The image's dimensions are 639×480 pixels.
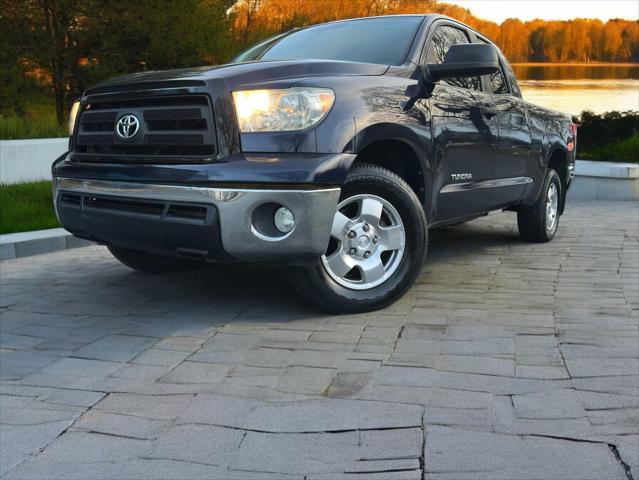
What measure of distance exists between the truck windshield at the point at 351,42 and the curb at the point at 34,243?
9.43ft

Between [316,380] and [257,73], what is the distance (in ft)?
5.67

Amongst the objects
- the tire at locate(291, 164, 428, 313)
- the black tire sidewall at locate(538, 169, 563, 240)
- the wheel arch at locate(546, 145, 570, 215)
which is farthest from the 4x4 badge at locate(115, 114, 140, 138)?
the wheel arch at locate(546, 145, 570, 215)

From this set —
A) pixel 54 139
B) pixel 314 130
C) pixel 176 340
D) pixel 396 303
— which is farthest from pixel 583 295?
pixel 54 139

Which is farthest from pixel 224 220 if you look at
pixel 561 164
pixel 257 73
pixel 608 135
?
pixel 608 135

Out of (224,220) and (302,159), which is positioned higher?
(302,159)

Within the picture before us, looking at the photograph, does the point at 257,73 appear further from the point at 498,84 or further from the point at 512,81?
the point at 512,81

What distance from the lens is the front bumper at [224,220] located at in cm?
377

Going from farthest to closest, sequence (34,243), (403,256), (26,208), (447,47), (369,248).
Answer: (26,208) → (34,243) → (447,47) → (403,256) → (369,248)

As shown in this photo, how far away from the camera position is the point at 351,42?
5.13m

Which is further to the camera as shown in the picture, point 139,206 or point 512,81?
point 512,81

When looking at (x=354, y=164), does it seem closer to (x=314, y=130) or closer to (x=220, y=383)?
(x=314, y=130)

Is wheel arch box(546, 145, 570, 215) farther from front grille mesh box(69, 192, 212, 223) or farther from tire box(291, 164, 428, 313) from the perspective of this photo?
front grille mesh box(69, 192, 212, 223)

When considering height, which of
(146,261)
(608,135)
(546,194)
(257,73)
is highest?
(257,73)

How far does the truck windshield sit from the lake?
1201 centimetres
